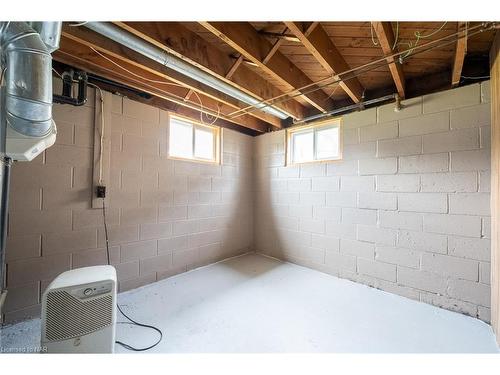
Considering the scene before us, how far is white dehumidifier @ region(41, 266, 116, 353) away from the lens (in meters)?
1.07

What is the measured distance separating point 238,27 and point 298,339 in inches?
90.5

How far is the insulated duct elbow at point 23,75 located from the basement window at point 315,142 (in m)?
2.74

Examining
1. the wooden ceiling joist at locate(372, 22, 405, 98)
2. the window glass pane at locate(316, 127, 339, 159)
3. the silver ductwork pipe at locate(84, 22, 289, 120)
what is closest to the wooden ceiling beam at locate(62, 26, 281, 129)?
the silver ductwork pipe at locate(84, 22, 289, 120)

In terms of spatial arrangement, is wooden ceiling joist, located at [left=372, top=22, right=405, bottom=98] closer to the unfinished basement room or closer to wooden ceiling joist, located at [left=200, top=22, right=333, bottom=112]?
the unfinished basement room

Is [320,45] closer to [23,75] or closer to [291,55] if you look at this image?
[291,55]

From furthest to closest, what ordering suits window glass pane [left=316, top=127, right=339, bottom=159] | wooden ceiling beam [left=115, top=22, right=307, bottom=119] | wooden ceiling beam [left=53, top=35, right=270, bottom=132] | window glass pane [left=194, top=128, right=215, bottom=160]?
window glass pane [left=194, top=128, right=215, bottom=160], window glass pane [left=316, top=127, right=339, bottom=159], wooden ceiling beam [left=53, top=35, right=270, bottom=132], wooden ceiling beam [left=115, top=22, right=307, bottom=119]

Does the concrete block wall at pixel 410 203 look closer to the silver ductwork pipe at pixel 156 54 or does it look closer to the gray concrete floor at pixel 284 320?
the gray concrete floor at pixel 284 320

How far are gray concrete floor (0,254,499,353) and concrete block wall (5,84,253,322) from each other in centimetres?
32

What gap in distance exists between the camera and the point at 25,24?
102 centimetres

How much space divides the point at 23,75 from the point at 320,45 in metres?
1.83

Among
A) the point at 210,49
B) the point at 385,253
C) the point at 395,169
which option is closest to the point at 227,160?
the point at 210,49

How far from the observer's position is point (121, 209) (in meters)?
2.14

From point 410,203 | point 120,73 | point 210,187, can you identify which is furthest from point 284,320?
point 120,73
